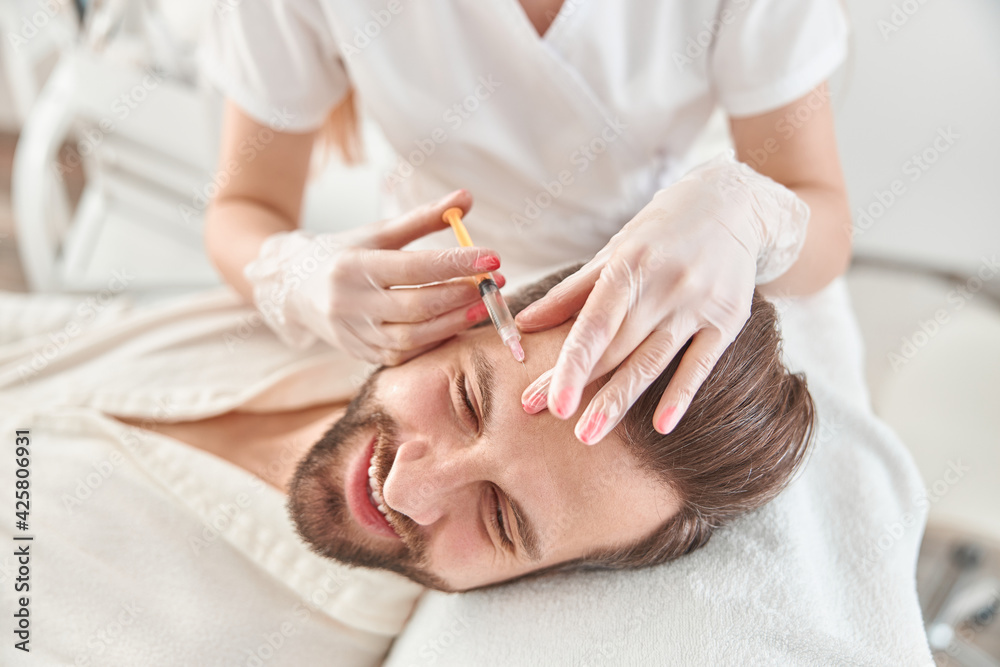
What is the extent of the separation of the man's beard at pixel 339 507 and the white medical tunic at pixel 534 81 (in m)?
0.34

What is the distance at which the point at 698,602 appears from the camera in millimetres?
955

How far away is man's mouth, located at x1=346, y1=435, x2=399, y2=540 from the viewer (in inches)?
37.6

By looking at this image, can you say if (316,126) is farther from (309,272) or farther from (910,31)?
(910,31)

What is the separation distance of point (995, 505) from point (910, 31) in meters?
1.03

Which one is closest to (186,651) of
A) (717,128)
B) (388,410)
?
(388,410)
